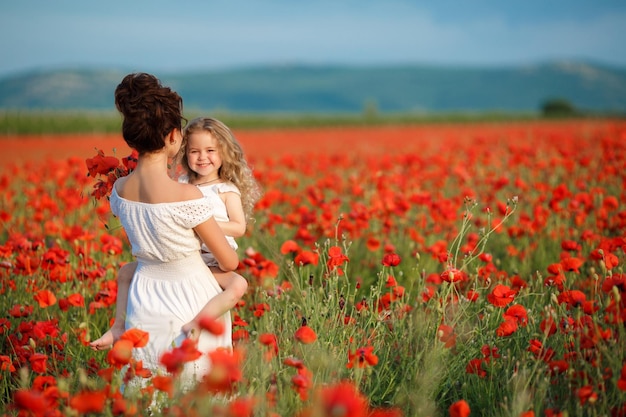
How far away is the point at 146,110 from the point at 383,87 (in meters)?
185

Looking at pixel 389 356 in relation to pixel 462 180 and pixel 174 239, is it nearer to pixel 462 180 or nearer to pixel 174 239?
pixel 174 239

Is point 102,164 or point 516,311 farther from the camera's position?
point 102,164

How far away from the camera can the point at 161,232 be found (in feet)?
7.82

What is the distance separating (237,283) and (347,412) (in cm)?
136

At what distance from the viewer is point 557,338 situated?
102 inches

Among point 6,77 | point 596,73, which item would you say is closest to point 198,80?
point 6,77

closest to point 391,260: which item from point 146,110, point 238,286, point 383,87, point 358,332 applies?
point 358,332

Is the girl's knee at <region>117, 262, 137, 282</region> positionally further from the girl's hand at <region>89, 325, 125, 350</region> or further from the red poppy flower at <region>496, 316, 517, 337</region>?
the red poppy flower at <region>496, 316, 517, 337</region>

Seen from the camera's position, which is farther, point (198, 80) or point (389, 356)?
point (198, 80)

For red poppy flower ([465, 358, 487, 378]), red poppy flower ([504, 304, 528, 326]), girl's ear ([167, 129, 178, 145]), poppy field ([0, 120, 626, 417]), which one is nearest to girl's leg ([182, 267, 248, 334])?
poppy field ([0, 120, 626, 417])

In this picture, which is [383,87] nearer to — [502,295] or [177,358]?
[502,295]

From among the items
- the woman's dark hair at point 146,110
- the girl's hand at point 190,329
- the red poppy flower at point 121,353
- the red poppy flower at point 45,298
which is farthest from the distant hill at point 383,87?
the red poppy flower at point 121,353

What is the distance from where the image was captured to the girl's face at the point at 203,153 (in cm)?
289

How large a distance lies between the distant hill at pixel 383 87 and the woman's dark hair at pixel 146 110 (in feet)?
539
